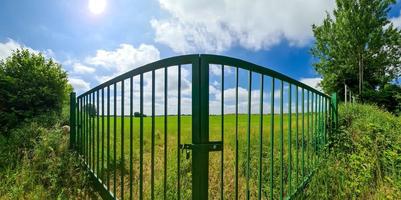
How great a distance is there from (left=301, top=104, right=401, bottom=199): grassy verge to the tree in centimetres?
1114

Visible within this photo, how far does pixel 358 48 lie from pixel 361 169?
1245 cm

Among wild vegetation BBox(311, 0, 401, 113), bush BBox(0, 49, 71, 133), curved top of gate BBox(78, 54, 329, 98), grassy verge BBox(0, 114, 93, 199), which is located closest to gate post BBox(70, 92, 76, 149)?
grassy verge BBox(0, 114, 93, 199)

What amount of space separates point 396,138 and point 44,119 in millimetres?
6055

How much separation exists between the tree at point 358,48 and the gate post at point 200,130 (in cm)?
1411

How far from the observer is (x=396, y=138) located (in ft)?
Result: 12.3

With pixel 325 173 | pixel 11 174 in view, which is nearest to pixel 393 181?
pixel 325 173

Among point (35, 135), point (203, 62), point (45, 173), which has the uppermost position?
point (203, 62)

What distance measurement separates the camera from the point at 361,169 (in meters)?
3.22

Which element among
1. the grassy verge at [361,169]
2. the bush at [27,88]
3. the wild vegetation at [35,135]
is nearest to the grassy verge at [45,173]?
the wild vegetation at [35,135]

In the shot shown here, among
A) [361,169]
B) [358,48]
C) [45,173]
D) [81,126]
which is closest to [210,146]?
[361,169]

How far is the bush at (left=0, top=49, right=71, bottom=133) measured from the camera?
20.8 feet

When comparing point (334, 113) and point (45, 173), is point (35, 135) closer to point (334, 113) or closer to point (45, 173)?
point (45, 173)

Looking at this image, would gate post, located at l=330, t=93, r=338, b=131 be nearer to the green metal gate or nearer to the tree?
the green metal gate

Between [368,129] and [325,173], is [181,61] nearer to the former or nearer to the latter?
[325,173]
